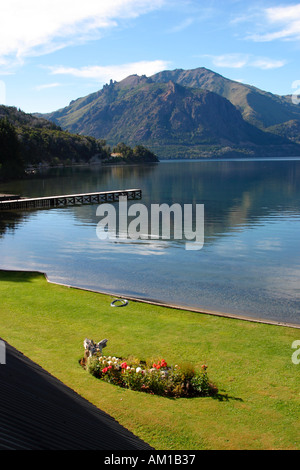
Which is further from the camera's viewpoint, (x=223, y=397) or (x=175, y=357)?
(x=175, y=357)

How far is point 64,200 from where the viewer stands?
102 metres

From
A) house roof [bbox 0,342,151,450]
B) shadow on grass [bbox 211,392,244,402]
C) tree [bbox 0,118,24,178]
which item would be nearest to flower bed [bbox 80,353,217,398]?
shadow on grass [bbox 211,392,244,402]

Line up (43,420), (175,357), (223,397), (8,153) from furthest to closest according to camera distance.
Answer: (8,153) → (175,357) → (223,397) → (43,420)

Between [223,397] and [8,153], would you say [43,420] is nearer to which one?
[223,397]

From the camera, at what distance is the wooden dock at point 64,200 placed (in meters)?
91.0

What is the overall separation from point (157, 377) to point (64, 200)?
89.4 meters

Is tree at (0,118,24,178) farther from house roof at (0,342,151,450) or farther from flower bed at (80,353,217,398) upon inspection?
house roof at (0,342,151,450)

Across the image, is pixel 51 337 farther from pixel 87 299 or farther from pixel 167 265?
pixel 167 265

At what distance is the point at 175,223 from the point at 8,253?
3413cm

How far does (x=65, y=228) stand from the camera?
71.8m

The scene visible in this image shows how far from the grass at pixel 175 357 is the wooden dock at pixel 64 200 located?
206 feet

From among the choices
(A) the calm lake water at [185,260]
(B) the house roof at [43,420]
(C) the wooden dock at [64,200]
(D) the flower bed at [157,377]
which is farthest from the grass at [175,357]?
(C) the wooden dock at [64,200]

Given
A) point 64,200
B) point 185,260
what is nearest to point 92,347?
point 185,260

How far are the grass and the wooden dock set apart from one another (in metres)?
62.9
